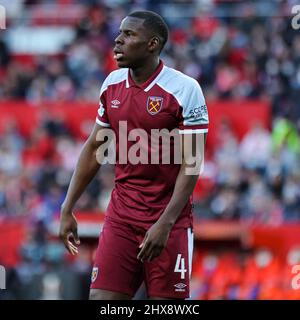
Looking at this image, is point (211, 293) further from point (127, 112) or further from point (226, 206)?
point (127, 112)

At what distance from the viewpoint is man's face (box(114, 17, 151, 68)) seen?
6.93 m

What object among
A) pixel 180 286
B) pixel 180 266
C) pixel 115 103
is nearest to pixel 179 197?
pixel 180 266

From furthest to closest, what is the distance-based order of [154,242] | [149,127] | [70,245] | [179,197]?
[70,245] → [149,127] → [179,197] → [154,242]

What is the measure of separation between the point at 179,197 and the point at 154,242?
34 cm

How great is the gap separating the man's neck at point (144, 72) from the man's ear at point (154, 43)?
0.09m

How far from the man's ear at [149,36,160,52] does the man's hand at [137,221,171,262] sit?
1104 mm

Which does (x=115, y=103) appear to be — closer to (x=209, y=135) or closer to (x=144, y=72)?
(x=144, y=72)

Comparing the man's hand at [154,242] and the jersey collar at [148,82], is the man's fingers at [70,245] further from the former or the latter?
the jersey collar at [148,82]

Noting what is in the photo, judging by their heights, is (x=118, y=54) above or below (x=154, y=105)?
above

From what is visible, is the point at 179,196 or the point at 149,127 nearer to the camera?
the point at 179,196

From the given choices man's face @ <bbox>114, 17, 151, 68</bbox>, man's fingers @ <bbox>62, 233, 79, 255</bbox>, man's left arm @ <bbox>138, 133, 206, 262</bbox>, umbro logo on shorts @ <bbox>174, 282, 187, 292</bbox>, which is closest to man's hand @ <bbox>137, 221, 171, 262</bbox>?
man's left arm @ <bbox>138, 133, 206, 262</bbox>

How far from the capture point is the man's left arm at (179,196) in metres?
6.72

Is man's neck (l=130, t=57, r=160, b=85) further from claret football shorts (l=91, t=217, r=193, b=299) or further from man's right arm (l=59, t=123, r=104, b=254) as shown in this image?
claret football shorts (l=91, t=217, r=193, b=299)

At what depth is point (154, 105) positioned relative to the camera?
6949 mm
